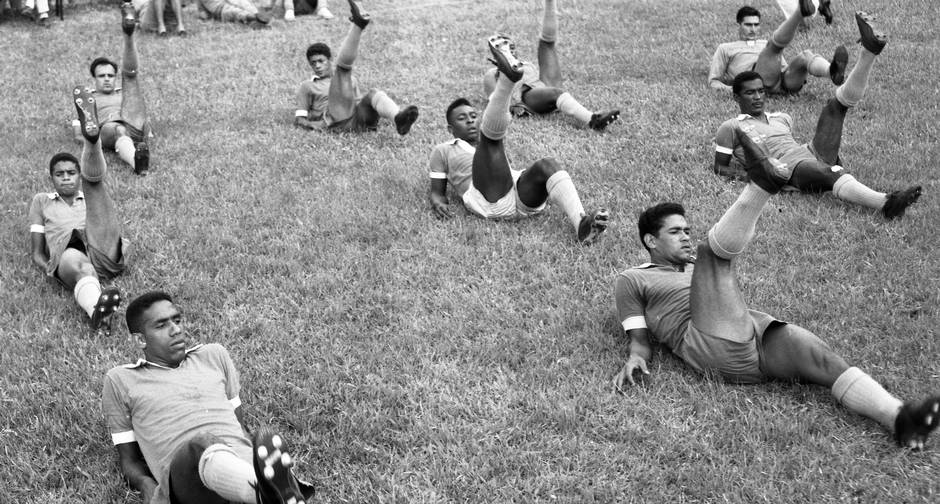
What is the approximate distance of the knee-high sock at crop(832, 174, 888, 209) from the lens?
7.26m

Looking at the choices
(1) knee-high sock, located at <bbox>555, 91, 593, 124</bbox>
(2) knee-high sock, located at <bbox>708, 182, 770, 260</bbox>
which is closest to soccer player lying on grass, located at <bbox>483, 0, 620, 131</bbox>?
(1) knee-high sock, located at <bbox>555, 91, 593, 124</bbox>

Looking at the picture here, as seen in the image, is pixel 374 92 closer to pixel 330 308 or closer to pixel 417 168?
pixel 417 168

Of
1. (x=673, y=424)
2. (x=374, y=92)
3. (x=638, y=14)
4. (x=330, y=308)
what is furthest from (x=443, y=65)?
(x=673, y=424)

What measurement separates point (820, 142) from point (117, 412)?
691 centimetres

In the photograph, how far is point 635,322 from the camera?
559cm

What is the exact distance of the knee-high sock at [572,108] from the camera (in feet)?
32.6

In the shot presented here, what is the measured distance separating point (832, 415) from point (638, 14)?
10.7 meters

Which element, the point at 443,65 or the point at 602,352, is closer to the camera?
the point at 602,352

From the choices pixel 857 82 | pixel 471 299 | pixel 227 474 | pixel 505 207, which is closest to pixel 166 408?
pixel 227 474

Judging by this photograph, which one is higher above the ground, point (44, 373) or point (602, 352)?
point (602, 352)

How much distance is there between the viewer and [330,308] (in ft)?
20.9

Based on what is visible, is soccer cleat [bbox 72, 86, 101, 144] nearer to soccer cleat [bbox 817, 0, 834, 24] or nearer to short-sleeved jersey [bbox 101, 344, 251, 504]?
short-sleeved jersey [bbox 101, 344, 251, 504]

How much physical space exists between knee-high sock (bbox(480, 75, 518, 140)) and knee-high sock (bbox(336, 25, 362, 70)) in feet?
10.4

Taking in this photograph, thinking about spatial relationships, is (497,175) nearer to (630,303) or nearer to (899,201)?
(630,303)
